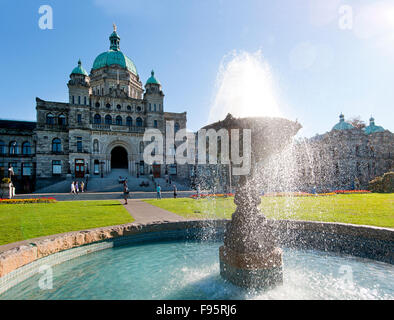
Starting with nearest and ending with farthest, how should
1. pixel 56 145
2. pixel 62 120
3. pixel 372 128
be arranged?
pixel 56 145 < pixel 62 120 < pixel 372 128

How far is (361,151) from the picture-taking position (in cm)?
4725

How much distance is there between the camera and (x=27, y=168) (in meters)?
37.9

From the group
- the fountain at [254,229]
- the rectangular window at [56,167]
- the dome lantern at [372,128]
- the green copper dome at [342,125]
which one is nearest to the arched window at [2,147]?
the rectangular window at [56,167]

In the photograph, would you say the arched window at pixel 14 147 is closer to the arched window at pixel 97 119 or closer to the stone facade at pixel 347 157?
the arched window at pixel 97 119

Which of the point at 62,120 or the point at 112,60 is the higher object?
the point at 112,60

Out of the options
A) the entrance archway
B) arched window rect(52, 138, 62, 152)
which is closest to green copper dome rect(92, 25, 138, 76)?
the entrance archway

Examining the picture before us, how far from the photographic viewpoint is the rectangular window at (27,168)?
3752 cm

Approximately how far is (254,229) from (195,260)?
6.26ft

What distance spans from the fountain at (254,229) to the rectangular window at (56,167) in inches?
1423

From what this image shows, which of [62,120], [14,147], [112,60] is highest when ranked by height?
[112,60]

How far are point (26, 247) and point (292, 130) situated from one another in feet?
19.9

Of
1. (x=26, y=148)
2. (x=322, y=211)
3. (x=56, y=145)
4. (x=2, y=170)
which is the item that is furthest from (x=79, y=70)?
(x=322, y=211)

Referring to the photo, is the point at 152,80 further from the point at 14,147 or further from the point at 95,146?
the point at 14,147
